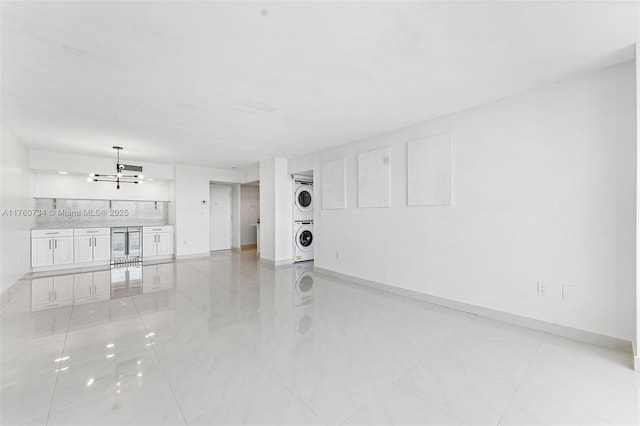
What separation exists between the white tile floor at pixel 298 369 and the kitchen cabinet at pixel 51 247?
8.93ft

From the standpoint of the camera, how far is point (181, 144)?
5.11 meters

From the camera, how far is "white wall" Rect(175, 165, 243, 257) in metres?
7.39

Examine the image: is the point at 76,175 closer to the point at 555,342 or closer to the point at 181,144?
the point at 181,144

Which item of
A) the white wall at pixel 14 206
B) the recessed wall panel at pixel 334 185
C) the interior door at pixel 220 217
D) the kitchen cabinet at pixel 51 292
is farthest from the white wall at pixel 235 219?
the white wall at pixel 14 206

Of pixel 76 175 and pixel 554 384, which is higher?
pixel 76 175

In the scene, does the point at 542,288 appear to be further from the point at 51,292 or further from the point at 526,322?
the point at 51,292

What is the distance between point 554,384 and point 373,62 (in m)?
2.83

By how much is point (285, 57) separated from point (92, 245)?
6.69 meters

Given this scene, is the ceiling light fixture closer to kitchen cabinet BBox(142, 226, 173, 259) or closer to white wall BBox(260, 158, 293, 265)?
kitchen cabinet BBox(142, 226, 173, 259)

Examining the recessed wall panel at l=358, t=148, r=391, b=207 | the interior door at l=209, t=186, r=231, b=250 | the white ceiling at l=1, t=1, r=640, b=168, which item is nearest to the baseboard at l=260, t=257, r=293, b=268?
the recessed wall panel at l=358, t=148, r=391, b=207

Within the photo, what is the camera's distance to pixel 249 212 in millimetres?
10000

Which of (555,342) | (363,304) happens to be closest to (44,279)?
(363,304)

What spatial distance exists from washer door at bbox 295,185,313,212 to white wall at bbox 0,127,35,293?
16.0ft

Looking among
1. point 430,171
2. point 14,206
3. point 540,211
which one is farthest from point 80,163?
point 540,211
